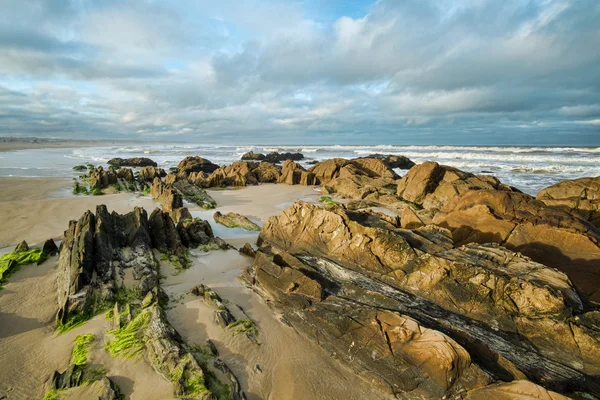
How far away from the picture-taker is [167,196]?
581 inches

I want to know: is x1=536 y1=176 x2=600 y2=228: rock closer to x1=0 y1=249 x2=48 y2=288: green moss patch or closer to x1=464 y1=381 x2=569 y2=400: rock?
x1=464 y1=381 x2=569 y2=400: rock

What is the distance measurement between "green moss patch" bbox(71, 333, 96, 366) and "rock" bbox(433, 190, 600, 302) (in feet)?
28.7

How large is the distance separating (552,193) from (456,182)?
154 inches

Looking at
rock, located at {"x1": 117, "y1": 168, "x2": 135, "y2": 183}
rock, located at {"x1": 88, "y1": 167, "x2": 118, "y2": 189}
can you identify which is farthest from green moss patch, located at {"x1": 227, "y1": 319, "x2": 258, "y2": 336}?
A: rock, located at {"x1": 117, "y1": 168, "x2": 135, "y2": 183}

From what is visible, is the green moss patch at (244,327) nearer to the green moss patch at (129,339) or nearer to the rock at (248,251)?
the green moss patch at (129,339)

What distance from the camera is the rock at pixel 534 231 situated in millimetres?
6707

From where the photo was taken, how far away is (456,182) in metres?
15.8

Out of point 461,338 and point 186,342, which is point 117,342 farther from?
point 461,338

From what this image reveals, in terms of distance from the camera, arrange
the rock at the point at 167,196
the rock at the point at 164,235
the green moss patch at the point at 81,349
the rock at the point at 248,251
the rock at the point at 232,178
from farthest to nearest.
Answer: the rock at the point at 232,178, the rock at the point at 167,196, the rock at the point at 248,251, the rock at the point at 164,235, the green moss patch at the point at 81,349

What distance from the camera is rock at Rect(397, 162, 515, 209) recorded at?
50.4ft

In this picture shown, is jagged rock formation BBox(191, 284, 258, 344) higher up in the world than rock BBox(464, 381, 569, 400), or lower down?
lower down

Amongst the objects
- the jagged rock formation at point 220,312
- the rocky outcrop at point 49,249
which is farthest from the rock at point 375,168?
the rocky outcrop at point 49,249

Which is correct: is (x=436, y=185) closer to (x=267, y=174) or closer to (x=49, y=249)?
(x=267, y=174)

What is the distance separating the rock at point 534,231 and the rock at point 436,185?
595 centimetres
